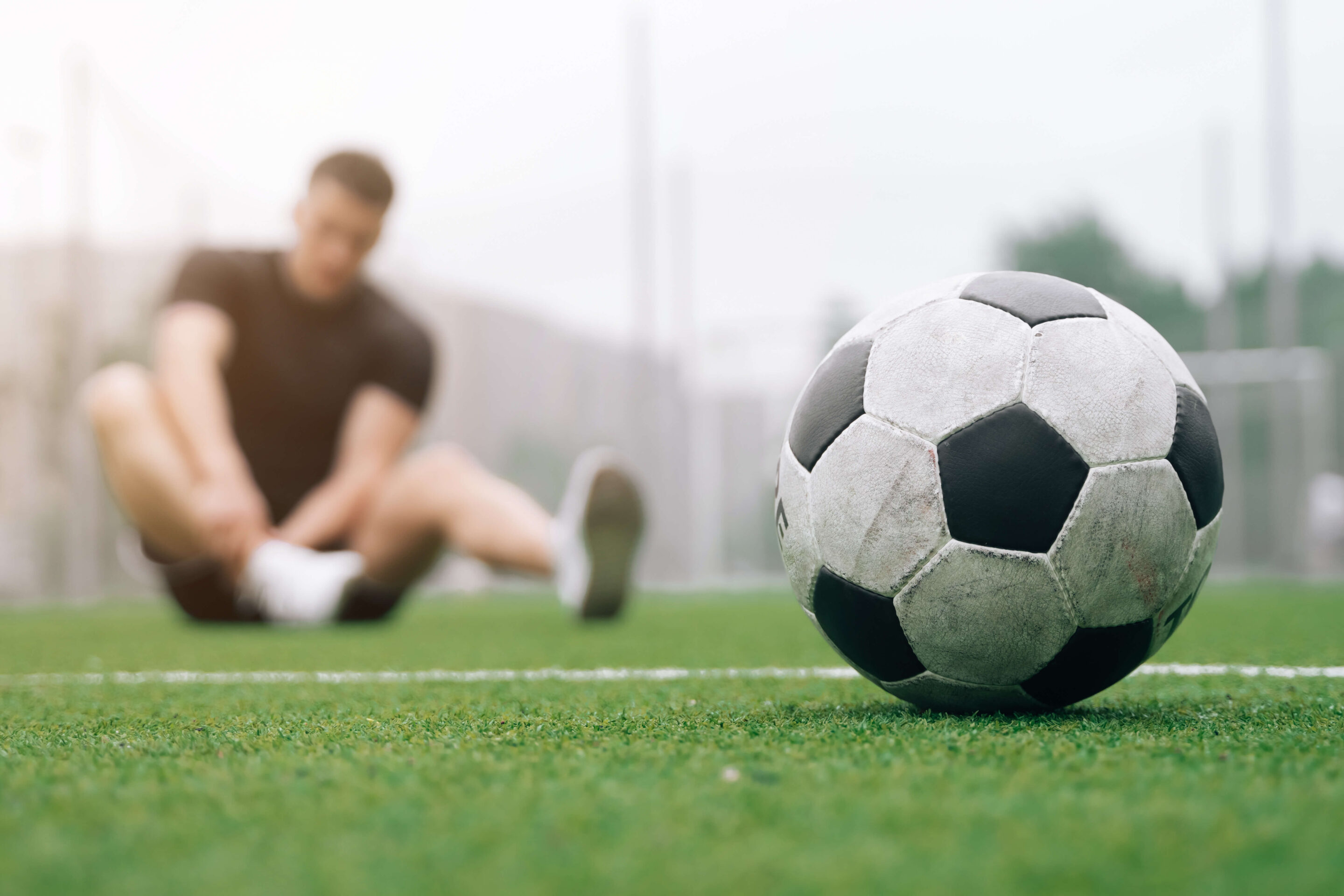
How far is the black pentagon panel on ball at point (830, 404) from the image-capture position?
1783 millimetres

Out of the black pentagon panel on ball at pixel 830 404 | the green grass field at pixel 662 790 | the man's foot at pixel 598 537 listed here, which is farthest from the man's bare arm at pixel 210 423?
the black pentagon panel on ball at pixel 830 404

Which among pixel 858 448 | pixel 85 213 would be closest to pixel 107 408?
pixel 858 448

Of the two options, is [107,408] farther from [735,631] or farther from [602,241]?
[602,241]

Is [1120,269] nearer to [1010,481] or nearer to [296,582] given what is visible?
[296,582]

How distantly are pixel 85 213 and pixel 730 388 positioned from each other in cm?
572

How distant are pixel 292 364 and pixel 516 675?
265 cm

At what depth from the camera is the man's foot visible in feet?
13.1

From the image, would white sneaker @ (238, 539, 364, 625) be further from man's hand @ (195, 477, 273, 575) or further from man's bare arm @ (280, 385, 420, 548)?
man's bare arm @ (280, 385, 420, 548)

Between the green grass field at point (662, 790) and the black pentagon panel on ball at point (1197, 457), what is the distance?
33 centimetres

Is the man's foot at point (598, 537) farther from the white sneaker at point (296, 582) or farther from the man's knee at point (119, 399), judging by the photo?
the man's knee at point (119, 399)

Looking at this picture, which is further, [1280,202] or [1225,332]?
[1225,332]

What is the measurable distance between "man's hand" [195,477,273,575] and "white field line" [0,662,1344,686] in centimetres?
126

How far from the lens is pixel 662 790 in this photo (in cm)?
124

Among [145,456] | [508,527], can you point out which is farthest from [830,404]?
[145,456]
